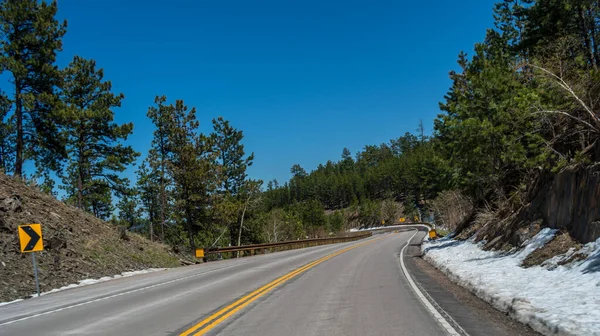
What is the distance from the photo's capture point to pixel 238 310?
8430mm

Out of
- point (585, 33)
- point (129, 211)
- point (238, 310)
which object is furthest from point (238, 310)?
point (129, 211)

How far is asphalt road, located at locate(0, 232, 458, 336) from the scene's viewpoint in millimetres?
6844

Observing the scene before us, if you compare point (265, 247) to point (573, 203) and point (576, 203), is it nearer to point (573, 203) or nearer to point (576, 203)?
point (573, 203)

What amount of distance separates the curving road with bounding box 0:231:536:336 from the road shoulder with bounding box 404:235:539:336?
47 cm

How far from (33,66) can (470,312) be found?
93.9ft

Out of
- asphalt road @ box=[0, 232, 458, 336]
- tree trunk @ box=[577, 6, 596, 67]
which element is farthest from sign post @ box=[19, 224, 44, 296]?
tree trunk @ box=[577, 6, 596, 67]

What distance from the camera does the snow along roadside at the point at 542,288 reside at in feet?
19.7

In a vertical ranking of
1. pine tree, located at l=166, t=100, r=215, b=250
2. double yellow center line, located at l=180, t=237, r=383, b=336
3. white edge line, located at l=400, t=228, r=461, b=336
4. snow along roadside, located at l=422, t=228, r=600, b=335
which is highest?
pine tree, located at l=166, t=100, r=215, b=250

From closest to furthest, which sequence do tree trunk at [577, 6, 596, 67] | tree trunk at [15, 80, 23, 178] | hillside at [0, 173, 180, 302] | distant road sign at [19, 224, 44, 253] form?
distant road sign at [19, 224, 44, 253] → hillside at [0, 173, 180, 302] → tree trunk at [577, 6, 596, 67] → tree trunk at [15, 80, 23, 178]

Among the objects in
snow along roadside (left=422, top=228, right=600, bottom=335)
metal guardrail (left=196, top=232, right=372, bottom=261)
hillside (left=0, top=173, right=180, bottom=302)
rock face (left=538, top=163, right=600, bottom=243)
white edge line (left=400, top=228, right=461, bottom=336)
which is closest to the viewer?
snow along roadside (left=422, top=228, right=600, bottom=335)

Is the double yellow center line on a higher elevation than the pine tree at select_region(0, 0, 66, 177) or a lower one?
lower

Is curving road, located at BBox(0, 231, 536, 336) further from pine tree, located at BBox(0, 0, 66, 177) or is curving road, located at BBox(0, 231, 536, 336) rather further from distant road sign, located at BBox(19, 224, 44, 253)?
pine tree, located at BBox(0, 0, 66, 177)

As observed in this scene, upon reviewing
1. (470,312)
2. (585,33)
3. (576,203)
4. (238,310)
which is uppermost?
(585,33)

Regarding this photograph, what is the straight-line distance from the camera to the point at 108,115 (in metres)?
33.0
